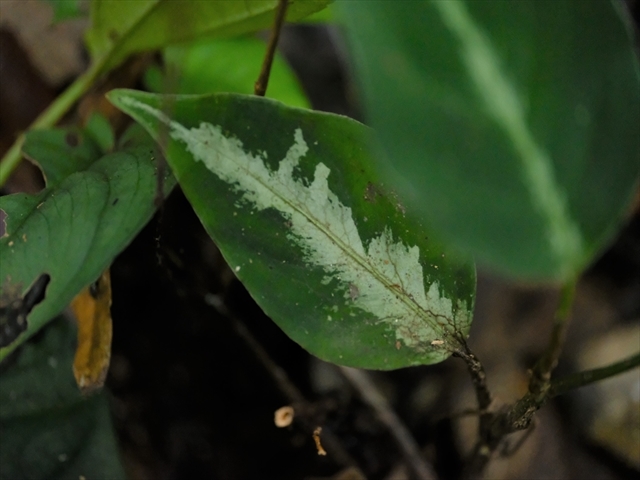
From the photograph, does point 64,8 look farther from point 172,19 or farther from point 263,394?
point 263,394

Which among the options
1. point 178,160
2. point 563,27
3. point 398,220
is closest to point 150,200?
point 178,160

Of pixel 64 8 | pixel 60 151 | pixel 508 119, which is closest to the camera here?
pixel 508 119

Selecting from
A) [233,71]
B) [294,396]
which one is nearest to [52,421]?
[294,396]

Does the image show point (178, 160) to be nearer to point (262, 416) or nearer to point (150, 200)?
point (150, 200)

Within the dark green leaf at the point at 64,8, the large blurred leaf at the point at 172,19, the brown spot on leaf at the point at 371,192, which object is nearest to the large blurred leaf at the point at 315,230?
the brown spot on leaf at the point at 371,192

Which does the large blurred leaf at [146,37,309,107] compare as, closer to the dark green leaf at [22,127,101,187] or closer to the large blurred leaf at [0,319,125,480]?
the dark green leaf at [22,127,101,187]

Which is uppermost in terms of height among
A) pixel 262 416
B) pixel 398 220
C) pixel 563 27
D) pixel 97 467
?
pixel 563 27
